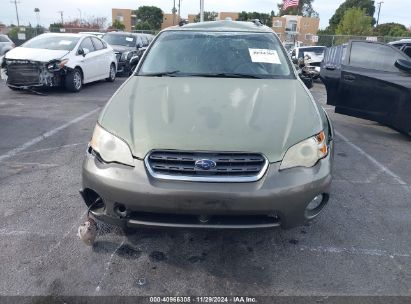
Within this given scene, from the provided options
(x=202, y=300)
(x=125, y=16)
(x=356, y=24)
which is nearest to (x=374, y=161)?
(x=202, y=300)

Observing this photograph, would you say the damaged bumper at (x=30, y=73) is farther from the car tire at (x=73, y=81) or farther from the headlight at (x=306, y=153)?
the headlight at (x=306, y=153)

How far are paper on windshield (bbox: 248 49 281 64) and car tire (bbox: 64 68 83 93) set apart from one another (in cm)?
711

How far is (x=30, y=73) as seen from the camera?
9312 millimetres

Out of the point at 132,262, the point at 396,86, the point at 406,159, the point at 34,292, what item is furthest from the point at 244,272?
the point at 396,86

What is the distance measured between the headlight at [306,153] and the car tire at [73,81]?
28.0 feet

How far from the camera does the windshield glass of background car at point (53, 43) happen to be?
1002 cm

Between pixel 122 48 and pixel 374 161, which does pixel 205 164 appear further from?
pixel 122 48

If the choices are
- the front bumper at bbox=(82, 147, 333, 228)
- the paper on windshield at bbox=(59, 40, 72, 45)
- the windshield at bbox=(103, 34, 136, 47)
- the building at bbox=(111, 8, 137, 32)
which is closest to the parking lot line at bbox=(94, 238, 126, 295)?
the front bumper at bbox=(82, 147, 333, 228)

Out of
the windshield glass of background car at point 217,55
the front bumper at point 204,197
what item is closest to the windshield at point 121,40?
the windshield glass of background car at point 217,55

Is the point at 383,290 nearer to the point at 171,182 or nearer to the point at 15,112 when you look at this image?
the point at 171,182

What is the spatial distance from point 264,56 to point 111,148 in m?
2.08

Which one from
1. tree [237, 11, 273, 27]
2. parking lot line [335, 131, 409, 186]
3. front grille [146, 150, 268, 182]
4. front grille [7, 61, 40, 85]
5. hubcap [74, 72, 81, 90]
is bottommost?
parking lot line [335, 131, 409, 186]

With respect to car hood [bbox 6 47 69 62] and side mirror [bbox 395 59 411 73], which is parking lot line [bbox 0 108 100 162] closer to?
car hood [bbox 6 47 69 62]

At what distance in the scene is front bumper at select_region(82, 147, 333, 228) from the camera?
2416mm
